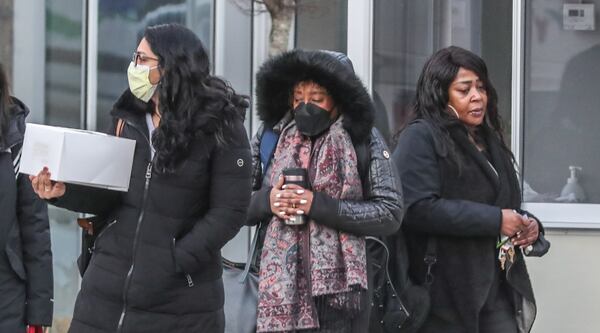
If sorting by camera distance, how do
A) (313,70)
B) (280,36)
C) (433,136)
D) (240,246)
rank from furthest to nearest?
(240,246)
(280,36)
(433,136)
(313,70)

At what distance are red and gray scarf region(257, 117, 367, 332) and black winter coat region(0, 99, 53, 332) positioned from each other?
1.06 meters

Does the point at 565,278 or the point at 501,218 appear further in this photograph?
the point at 565,278

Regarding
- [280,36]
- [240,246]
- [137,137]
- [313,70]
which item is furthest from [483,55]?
[137,137]

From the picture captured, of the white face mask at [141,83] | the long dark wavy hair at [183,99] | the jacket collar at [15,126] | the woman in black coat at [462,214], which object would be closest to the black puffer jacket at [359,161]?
the woman in black coat at [462,214]

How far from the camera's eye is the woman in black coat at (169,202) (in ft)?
13.3

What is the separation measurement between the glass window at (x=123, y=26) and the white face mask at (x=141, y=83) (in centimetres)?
345

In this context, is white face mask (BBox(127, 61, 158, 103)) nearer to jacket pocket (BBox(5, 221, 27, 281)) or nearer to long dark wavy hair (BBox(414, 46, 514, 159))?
jacket pocket (BBox(5, 221, 27, 281))

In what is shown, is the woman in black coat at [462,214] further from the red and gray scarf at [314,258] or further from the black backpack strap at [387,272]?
the red and gray scarf at [314,258]

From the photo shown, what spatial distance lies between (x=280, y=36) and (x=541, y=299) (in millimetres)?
2142

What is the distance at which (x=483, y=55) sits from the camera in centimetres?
736

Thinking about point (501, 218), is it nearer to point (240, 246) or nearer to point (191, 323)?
point (191, 323)

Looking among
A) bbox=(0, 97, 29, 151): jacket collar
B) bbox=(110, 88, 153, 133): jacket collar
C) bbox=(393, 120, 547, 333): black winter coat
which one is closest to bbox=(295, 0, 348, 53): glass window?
bbox=(393, 120, 547, 333): black winter coat

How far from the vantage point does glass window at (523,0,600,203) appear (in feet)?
23.9

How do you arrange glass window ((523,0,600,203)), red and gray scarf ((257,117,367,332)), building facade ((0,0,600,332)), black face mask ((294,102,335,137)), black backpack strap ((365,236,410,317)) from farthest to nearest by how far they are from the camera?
glass window ((523,0,600,203)), building facade ((0,0,600,332)), black backpack strap ((365,236,410,317)), black face mask ((294,102,335,137)), red and gray scarf ((257,117,367,332))
